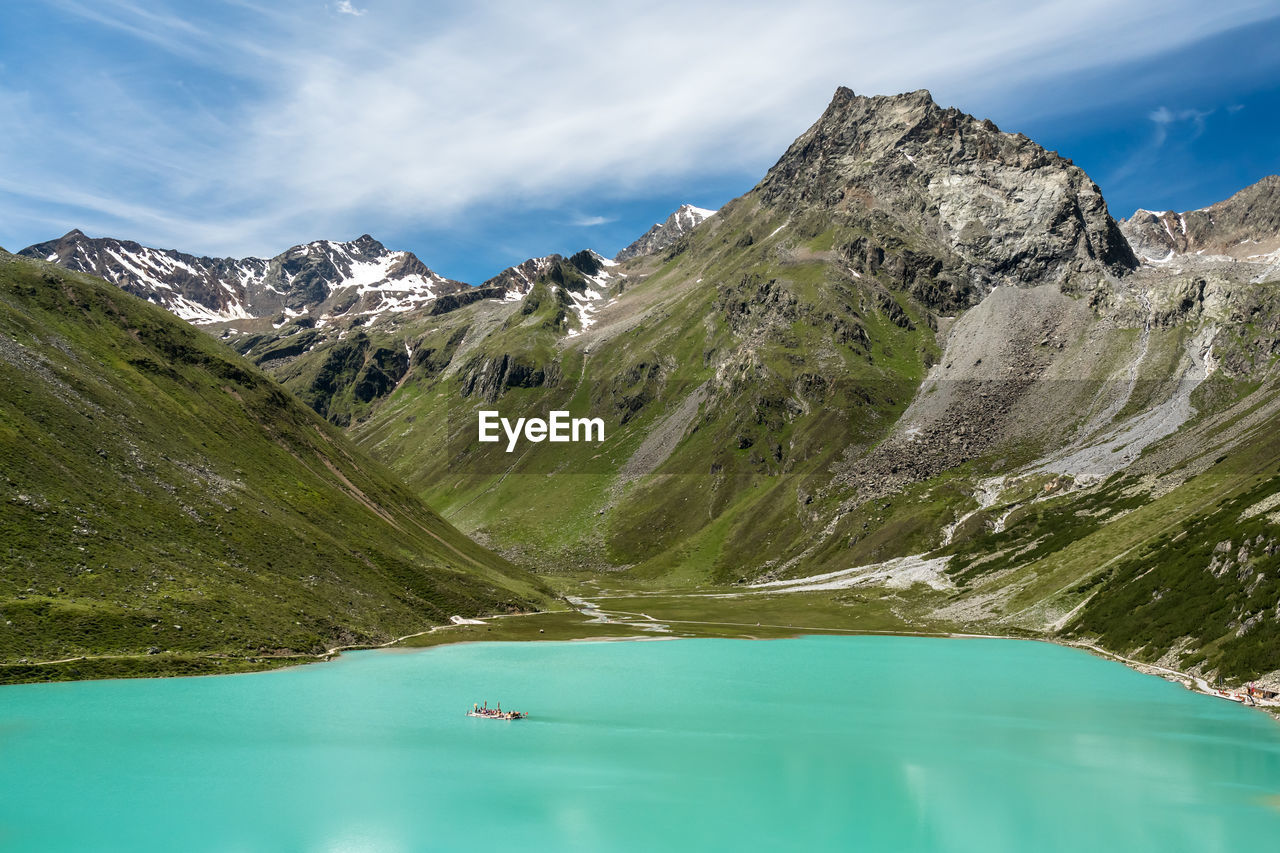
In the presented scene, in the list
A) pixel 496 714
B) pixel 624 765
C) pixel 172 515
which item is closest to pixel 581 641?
pixel 496 714

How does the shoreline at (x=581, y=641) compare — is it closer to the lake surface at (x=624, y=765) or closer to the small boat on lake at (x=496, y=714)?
the lake surface at (x=624, y=765)

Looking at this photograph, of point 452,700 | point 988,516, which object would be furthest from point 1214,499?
point 452,700

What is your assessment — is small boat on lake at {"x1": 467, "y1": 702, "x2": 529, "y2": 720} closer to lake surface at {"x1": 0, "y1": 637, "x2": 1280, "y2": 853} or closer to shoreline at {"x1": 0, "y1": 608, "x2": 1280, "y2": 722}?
lake surface at {"x1": 0, "y1": 637, "x2": 1280, "y2": 853}

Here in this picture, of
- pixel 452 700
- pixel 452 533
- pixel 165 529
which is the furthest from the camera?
pixel 452 533

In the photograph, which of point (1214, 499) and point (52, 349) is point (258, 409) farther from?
point (1214, 499)

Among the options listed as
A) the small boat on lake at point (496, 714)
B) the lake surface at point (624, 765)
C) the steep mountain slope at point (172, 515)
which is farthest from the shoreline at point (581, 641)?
the small boat on lake at point (496, 714)

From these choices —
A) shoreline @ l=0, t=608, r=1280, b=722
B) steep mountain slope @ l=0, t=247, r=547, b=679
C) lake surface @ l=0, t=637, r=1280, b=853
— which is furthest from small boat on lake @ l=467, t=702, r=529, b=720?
steep mountain slope @ l=0, t=247, r=547, b=679
